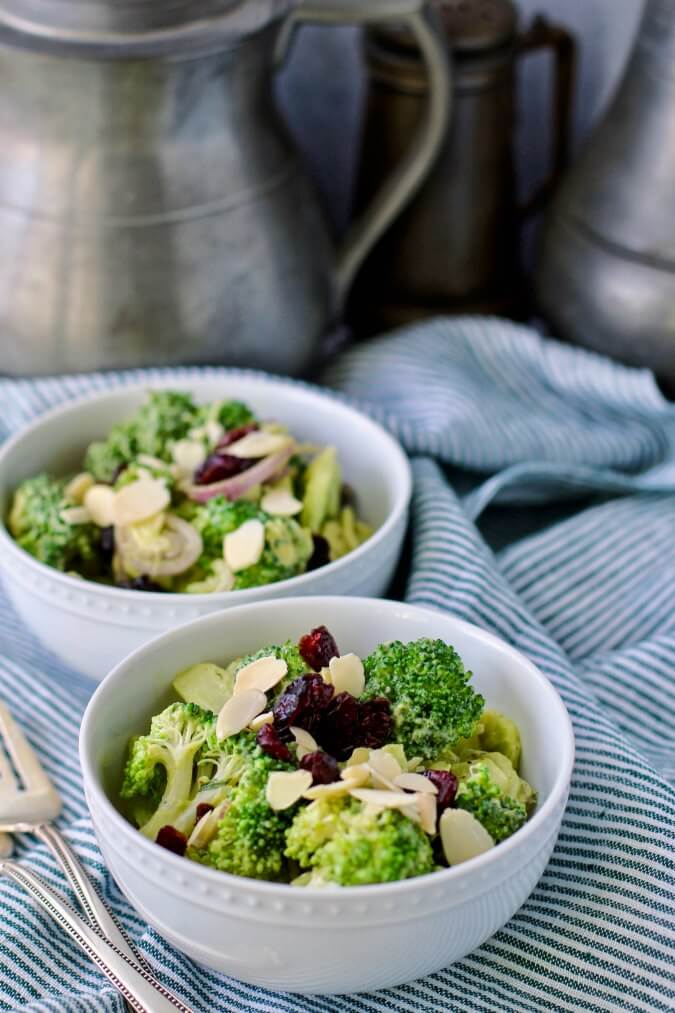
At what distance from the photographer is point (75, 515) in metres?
0.96

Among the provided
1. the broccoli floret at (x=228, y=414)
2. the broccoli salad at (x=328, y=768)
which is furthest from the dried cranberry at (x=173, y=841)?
the broccoli floret at (x=228, y=414)

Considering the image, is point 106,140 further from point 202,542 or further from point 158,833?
point 158,833

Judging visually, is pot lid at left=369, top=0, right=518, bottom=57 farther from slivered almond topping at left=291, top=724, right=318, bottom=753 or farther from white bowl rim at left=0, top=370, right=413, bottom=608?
slivered almond topping at left=291, top=724, right=318, bottom=753

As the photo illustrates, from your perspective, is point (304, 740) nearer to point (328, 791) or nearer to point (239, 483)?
point (328, 791)

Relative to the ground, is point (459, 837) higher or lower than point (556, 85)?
lower

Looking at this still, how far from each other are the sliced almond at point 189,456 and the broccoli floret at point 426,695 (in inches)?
12.0

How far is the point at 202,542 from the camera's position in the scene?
3.10ft

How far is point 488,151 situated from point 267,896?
39.1 inches

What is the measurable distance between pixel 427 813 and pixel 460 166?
35.6 inches

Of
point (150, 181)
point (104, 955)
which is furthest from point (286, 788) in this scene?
point (150, 181)

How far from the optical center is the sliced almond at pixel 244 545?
91 cm

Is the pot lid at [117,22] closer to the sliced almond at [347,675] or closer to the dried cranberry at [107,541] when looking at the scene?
the dried cranberry at [107,541]

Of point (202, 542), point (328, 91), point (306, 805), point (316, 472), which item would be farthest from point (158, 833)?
point (328, 91)

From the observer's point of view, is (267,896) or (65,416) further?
(65,416)
